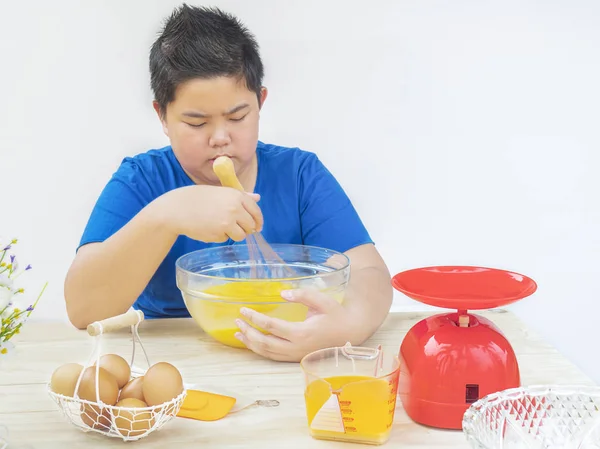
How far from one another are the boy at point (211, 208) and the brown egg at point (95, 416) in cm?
29

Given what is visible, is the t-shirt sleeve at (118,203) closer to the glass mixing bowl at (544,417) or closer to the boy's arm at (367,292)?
the boy's arm at (367,292)

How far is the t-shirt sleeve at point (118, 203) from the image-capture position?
1374 millimetres

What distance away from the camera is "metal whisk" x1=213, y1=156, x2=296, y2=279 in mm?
1249

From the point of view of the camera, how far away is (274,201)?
1.60 m

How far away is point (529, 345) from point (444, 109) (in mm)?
1216

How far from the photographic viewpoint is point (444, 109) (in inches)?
88.6

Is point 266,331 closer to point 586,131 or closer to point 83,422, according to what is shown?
point 83,422

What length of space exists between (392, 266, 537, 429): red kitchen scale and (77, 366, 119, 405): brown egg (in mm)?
340

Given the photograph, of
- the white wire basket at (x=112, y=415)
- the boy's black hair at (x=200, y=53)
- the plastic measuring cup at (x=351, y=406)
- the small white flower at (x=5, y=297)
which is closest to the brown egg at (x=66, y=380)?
the white wire basket at (x=112, y=415)

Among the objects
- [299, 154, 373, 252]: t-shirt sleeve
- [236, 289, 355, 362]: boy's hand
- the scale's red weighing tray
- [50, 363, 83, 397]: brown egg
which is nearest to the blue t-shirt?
[299, 154, 373, 252]: t-shirt sleeve

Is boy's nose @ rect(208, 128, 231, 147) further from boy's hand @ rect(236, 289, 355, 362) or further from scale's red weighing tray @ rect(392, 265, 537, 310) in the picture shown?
scale's red weighing tray @ rect(392, 265, 537, 310)

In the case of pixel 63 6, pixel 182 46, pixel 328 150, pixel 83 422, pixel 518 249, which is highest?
pixel 63 6

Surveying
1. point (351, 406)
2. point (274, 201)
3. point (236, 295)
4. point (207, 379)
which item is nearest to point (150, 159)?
point (274, 201)

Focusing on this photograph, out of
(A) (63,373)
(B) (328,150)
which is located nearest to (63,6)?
(B) (328,150)
